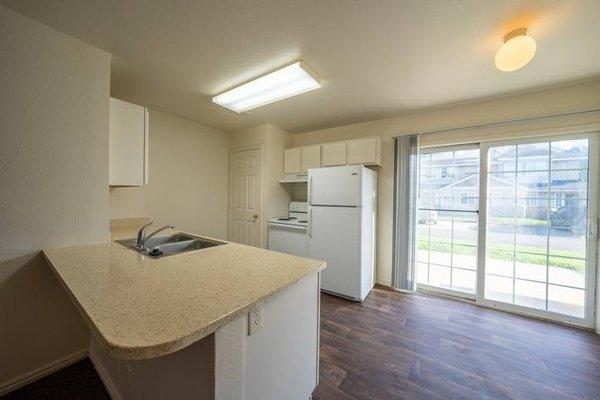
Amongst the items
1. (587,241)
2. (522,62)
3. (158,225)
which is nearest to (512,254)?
(587,241)

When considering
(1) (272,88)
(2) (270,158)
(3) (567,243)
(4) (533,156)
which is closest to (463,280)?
(3) (567,243)

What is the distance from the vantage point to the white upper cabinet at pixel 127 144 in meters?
1.83

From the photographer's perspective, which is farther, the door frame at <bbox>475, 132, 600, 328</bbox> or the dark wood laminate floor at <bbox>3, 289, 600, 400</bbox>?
the door frame at <bbox>475, 132, 600, 328</bbox>

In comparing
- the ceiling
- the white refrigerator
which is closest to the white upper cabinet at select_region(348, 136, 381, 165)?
the white refrigerator

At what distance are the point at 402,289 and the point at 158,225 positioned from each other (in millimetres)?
3309

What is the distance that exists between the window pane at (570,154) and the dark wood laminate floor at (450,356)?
62.9 inches

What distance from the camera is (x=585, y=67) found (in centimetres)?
184

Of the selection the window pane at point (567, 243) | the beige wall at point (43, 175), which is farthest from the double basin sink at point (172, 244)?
the window pane at point (567, 243)

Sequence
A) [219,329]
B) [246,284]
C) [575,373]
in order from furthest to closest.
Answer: [575,373] < [246,284] < [219,329]

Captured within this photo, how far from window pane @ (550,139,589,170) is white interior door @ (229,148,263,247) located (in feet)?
11.2

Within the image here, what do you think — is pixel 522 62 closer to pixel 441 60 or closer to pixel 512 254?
Result: pixel 441 60

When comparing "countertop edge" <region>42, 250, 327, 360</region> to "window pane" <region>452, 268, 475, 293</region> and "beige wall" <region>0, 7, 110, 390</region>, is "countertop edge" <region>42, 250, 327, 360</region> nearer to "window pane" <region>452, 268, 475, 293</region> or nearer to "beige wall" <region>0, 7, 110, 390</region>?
"beige wall" <region>0, 7, 110, 390</region>

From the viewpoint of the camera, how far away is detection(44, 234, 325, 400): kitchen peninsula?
26.2 inches

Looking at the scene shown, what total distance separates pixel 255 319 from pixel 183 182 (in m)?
2.80
